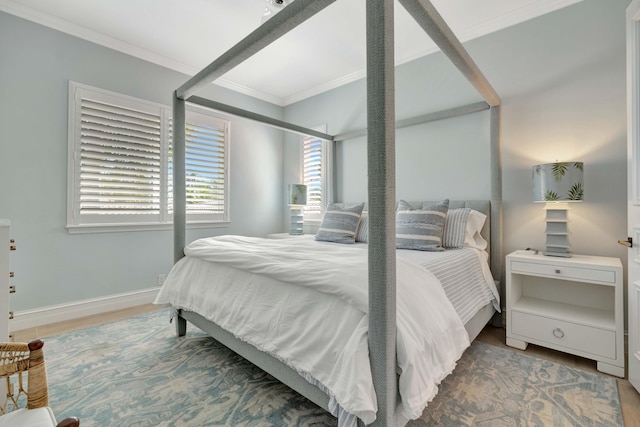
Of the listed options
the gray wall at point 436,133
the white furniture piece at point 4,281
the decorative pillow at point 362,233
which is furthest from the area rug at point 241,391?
the decorative pillow at point 362,233

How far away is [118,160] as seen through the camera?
301cm

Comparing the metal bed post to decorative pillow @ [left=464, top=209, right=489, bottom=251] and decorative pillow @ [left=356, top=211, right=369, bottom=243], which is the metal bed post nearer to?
decorative pillow @ [left=464, top=209, right=489, bottom=251]

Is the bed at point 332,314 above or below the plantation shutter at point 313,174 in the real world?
below

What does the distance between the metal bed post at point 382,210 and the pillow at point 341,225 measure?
69.3 inches

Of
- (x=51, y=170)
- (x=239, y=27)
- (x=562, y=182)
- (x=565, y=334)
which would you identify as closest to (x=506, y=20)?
(x=562, y=182)

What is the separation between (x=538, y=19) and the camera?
2.44 meters

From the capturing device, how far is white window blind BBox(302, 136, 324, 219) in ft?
13.5

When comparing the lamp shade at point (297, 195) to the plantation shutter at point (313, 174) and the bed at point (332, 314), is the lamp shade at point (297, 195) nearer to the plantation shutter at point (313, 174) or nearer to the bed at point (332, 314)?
the plantation shutter at point (313, 174)

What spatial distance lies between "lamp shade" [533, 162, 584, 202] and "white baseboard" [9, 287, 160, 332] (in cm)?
386

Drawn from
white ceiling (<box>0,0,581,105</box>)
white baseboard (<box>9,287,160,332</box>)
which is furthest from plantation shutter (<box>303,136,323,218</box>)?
white baseboard (<box>9,287,160,332</box>)

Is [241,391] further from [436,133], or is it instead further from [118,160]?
[436,133]

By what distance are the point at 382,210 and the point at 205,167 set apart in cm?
324

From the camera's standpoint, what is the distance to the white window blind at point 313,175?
4121 mm

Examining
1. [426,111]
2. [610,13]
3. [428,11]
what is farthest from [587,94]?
[428,11]
